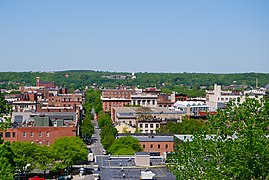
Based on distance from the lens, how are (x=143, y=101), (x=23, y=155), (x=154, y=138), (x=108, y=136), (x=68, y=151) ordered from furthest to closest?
(x=143, y=101) < (x=108, y=136) < (x=154, y=138) < (x=68, y=151) < (x=23, y=155)

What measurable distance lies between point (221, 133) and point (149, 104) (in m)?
136

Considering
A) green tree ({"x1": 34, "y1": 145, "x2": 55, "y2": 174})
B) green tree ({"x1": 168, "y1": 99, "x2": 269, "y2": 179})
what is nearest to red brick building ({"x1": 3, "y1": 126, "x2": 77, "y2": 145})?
green tree ({"x1": 34, "y1": 145, "x2": 55, "y2": 174})

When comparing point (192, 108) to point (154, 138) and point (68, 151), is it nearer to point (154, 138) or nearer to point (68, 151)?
point (154, 138)

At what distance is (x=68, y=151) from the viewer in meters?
72.9

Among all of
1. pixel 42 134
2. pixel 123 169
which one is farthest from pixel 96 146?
pixel 123 169

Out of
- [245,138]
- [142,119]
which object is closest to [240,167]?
[245,138]

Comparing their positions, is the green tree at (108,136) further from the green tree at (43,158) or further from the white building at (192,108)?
the white building at (192,108)

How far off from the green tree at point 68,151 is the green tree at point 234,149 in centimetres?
4102

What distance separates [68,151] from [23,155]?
734 cm

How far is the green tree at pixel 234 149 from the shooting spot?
85.0ft

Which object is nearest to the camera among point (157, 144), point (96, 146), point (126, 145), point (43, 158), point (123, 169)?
point (123, 169)

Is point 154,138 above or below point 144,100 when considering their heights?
below

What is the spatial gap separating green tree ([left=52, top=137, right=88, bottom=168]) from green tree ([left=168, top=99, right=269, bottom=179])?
4102 cm

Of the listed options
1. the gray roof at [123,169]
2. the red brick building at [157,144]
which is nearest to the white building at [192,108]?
the red brick building at [157,144]
